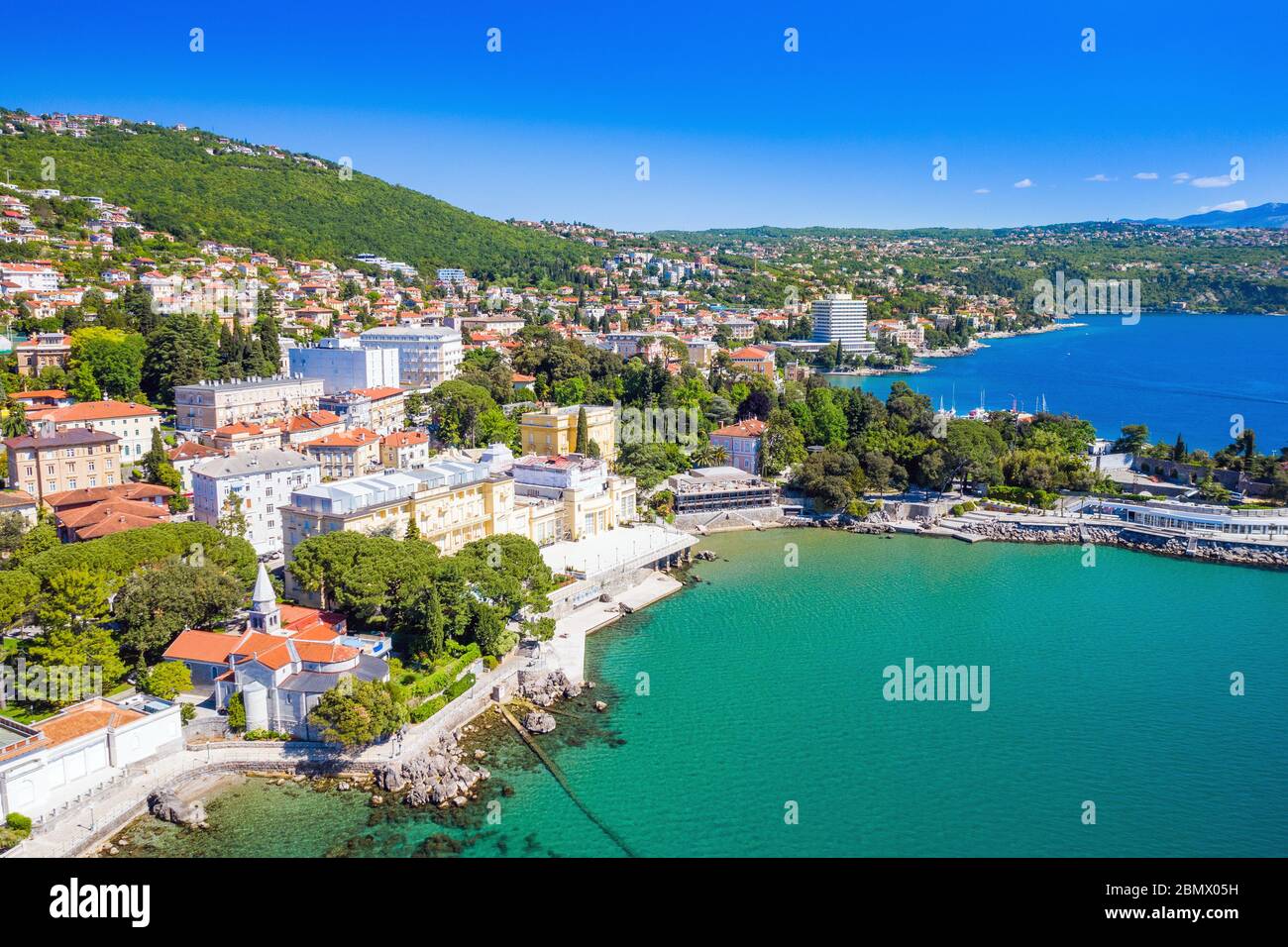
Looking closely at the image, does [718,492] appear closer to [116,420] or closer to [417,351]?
[417,351]

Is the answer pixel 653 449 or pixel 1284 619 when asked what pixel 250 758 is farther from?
pixel 1284 619

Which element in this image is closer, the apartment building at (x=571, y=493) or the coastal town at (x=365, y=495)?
the coastal town at (x=365, y=495)

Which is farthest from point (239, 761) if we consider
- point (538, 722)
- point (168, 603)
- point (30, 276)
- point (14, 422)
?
point (30, 276)

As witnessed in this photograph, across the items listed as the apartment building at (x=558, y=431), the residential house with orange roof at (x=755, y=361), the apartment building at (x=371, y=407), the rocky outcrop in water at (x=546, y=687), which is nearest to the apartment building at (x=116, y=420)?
the apartment building at (x=371, y=407)

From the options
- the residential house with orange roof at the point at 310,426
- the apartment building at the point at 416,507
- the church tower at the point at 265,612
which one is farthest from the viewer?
the residential house with orange roof at the point at 310,426

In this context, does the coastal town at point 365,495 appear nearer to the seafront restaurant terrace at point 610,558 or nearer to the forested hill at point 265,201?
the seafront restaurant terrace at point 610,558
